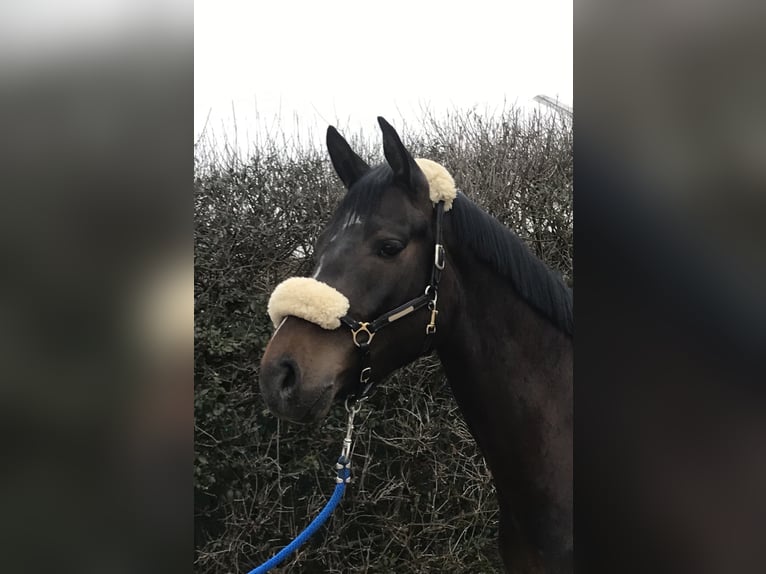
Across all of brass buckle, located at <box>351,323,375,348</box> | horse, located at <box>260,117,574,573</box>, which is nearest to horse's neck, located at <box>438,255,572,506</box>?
horse, located at <box>260,117,574,573</box>

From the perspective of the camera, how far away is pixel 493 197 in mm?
2949

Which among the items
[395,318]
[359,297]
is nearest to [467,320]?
[395,318]

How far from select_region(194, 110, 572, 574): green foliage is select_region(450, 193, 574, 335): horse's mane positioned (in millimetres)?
958

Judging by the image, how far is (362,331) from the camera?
1.75m

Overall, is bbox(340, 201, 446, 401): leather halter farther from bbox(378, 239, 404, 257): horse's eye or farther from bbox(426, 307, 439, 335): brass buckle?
bbox(378, 239, 404, 257): horse's eye

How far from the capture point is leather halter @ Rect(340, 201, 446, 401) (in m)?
1.74

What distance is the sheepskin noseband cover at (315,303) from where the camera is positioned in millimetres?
1678

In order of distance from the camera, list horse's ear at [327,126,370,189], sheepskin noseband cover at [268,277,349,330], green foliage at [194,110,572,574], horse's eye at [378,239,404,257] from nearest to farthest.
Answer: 1. sheepskin noseband cover at [268,277,349,330]
2. horse's eye at [378,239,404,257]
3. horse's ear at [327,126,370,189]
4. green foliage at [194,110,572,574]
